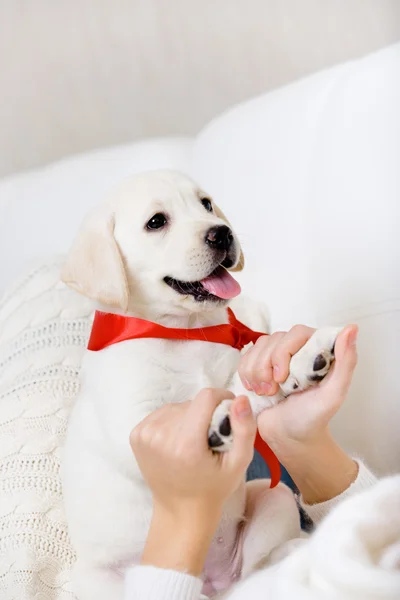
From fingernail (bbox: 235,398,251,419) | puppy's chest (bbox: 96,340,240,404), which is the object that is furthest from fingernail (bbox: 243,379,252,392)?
fingernail (bbox: 235,398,251,419)

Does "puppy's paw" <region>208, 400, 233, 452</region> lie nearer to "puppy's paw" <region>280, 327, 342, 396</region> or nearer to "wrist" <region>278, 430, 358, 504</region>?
"puppy's paw" <region>280, 327, 342, 396</region>

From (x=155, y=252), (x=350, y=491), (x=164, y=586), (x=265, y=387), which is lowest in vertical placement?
(x=350, y=491)

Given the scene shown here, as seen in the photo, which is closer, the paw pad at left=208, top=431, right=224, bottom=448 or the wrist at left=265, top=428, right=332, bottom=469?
the paw pad at left=208, top=431, right=224, bottom=448

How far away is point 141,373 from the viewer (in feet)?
3.12

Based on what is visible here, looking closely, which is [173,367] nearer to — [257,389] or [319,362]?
[257,389]

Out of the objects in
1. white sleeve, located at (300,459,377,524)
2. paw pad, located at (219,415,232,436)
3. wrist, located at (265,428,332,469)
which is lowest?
white sleeve, located at (300,459,377,524)

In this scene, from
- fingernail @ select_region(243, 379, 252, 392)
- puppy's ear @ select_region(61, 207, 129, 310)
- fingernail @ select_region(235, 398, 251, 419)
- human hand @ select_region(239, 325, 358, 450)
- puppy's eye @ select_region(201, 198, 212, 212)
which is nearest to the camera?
fingernail @ select_region(235, 398, 251, 419)

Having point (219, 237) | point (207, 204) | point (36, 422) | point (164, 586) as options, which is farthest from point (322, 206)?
point (164, 586)

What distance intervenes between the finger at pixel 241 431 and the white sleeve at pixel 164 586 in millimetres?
162

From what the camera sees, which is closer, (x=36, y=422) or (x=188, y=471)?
(x=188, y=471)

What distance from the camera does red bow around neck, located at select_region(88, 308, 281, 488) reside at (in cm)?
99

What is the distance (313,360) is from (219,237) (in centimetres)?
26

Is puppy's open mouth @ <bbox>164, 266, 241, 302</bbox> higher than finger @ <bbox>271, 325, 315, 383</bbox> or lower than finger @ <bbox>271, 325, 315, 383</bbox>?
higher

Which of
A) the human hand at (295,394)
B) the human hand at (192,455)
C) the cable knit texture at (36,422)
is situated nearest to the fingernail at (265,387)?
the human hand at (295,394)
